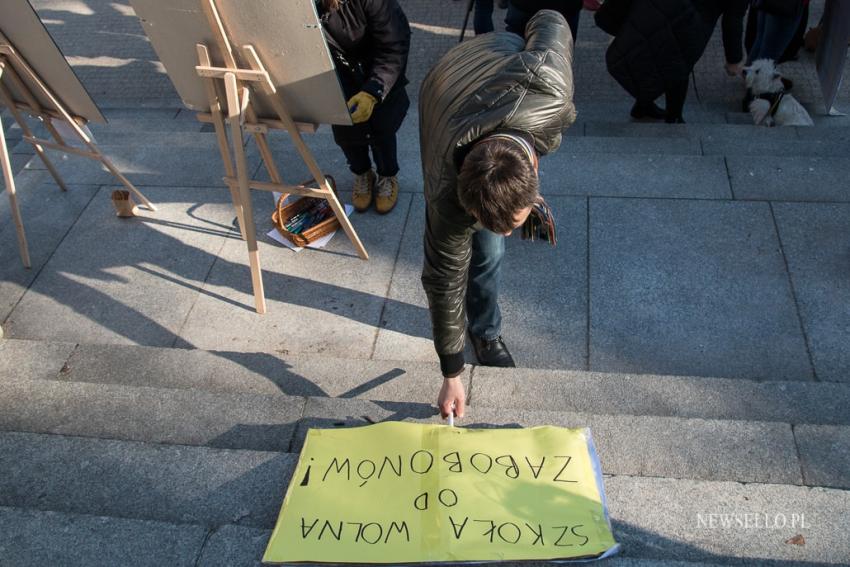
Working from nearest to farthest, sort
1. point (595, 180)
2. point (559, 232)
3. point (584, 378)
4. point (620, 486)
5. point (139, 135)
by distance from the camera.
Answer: point (620, 486) → point (584, 378) → point (559, 232) → point (595, 180) → point (139, 135)

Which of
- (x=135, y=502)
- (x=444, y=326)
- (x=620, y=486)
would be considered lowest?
(x=620, y=486)

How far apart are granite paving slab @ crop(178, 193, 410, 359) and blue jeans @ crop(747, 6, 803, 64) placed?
3.49 metres

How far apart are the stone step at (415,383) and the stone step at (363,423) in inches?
7.7

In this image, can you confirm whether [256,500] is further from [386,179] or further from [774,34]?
[774,34]

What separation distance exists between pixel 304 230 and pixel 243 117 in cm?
97

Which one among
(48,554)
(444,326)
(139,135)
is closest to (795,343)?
(444,326)

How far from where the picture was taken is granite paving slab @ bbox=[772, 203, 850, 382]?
3.06 m

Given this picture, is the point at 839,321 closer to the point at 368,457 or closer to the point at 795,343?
the point at 795,343

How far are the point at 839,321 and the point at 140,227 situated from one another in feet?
12.6

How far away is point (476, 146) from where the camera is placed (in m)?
2.00

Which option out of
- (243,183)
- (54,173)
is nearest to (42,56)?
(54,173)

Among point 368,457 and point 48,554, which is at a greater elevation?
point 48,554

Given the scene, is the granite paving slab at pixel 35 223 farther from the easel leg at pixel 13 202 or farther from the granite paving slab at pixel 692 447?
the granite paving slab at pixel 692 447

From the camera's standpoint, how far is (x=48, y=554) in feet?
6.49
